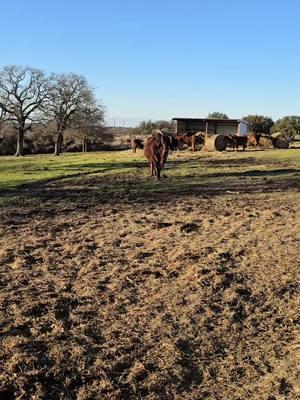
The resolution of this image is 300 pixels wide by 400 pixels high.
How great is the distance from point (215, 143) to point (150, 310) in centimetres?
3409

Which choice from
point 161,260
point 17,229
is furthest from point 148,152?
point 161,260

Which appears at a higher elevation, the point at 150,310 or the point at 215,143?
the point at 215,143

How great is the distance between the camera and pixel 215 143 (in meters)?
39.0

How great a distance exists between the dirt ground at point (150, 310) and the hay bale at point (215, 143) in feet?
95.1

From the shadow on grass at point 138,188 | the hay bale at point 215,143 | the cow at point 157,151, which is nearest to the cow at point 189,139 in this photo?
the hay bale at point 215,143

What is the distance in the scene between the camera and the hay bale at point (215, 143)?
39.0 m

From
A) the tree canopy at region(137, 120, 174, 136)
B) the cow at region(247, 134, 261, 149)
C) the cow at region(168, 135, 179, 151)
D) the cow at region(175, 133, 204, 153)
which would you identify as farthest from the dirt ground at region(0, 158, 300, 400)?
the tree canopy at region(137, 120, 174, 136)

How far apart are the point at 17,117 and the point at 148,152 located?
163 ft

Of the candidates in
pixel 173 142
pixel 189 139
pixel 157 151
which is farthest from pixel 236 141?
pixel 157 151

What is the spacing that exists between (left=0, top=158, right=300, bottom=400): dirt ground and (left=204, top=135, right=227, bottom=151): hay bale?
28974 mm

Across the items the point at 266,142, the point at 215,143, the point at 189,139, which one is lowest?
the point at 215,143

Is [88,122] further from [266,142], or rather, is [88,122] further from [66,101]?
[266,142]

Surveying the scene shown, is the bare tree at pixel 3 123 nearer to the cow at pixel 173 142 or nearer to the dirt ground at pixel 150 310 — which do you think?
the cow at pixel 173 142

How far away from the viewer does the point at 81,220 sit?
10.9m
